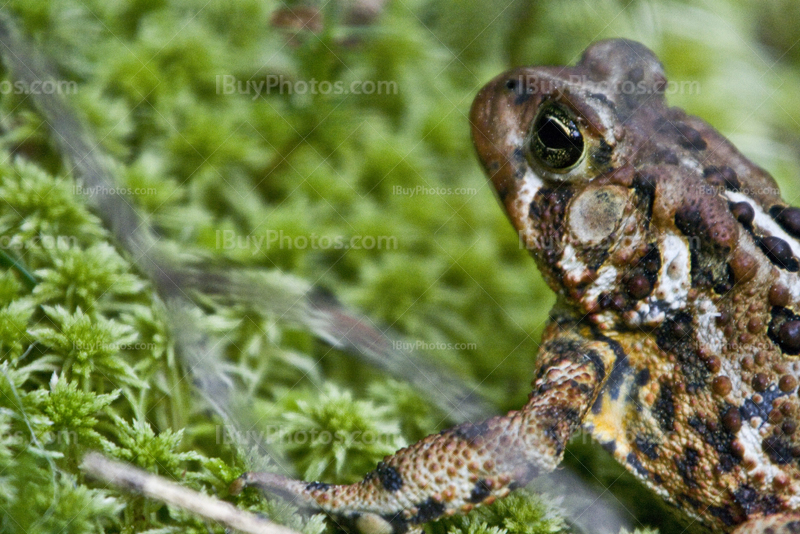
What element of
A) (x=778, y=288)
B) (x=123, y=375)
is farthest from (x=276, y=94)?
(x=778, y=288)

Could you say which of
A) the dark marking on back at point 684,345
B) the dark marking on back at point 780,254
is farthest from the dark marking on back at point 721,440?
the dark marking on back at point 780,254

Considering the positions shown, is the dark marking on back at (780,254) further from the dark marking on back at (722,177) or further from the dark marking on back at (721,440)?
the dark marking on back at (721,440)

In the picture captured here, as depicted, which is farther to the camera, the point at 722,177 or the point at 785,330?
the point at 722,177

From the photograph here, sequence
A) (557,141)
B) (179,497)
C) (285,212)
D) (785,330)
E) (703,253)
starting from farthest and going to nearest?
(285,212), (557,141), (703,253), (785,330), (179,497)

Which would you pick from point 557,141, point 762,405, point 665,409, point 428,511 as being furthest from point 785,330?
point 428,511

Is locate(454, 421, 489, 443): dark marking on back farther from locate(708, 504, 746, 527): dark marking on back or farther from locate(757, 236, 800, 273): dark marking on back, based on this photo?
locate(757, 236, 800, 273): dark marking on back

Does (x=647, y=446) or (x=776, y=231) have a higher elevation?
(x=776, y=231)

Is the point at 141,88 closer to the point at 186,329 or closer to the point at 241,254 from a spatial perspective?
the point at 241,254

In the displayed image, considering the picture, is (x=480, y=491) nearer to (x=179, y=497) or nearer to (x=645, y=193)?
(x=179, y=497)
